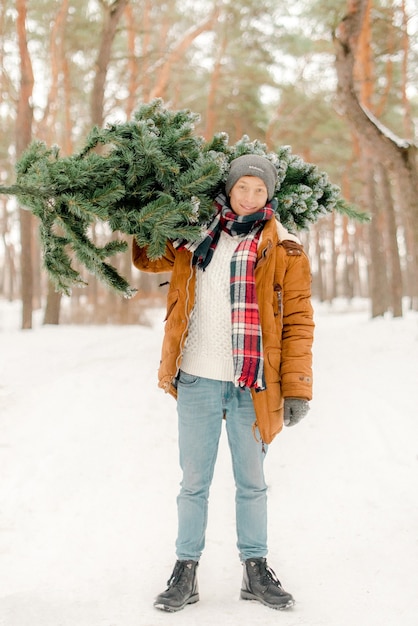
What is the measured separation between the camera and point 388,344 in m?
8.00

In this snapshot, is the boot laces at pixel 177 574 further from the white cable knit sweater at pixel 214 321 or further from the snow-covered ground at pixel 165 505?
the white cable knit sweater at pixel 214 321

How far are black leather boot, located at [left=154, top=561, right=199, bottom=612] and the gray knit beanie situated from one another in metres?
1.70

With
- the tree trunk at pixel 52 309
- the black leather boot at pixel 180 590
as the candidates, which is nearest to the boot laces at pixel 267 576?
the black leather boot at pixel 180 590

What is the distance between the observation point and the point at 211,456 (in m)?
2.65

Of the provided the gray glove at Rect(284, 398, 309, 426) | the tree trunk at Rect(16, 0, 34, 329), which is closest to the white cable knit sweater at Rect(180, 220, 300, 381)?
the gray glove at Rect(284, 398, 309, 426)

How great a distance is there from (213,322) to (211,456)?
61cm

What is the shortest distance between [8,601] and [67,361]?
4.97 m

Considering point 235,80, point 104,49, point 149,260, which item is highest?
point 235,80

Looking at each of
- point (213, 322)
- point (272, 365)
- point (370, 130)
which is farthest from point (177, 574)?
point (370, 130)

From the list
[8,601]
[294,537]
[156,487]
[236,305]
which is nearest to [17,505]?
A: [156,487]

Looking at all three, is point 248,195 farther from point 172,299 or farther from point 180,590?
point 180,590

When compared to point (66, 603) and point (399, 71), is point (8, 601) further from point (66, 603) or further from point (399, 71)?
point (399, 71)

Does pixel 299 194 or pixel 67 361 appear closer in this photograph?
pixel 299 194

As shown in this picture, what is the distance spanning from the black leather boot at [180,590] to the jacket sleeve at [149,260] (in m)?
1.35
